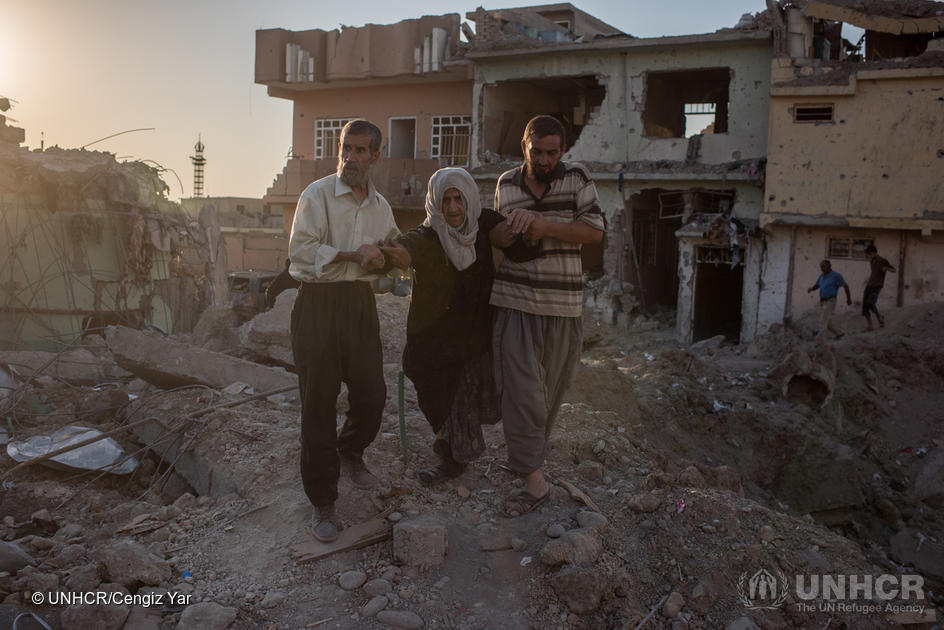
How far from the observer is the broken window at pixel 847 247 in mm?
15258

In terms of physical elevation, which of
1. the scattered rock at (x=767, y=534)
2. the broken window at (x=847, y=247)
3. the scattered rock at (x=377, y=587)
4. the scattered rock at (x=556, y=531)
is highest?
the broken window at (x=847, y=247)

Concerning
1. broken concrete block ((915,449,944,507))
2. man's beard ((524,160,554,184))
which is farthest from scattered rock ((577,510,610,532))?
broken concrete block ((915,449,944,507))

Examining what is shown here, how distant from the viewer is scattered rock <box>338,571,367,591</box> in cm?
330

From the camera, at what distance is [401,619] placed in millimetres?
3096

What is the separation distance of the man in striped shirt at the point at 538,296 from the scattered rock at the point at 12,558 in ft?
7.40

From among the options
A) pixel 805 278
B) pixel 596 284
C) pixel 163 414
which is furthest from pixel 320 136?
pixel 163 414

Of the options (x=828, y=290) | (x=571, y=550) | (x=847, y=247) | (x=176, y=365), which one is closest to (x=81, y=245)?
(x=176, y=365)

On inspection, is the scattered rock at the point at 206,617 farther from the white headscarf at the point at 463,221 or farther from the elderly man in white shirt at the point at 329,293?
the white headscarf at the point at 463,221

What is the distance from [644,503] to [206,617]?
210 cm

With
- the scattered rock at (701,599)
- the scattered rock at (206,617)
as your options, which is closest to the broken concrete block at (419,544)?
the scattered rock at (206,617)

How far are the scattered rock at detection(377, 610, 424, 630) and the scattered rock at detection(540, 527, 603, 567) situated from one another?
Answer: 0.63m

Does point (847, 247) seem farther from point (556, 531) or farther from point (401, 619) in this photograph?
point (401, 619)

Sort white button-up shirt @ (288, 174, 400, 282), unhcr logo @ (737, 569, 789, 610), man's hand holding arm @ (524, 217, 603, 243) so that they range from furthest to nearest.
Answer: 1. man's hand holding arm @ (524, 217, 603, 243)
2. white button-up shirt @ (288, 174, 400, 282)
3. unhcr logo @ (737, 569, 789, 610)

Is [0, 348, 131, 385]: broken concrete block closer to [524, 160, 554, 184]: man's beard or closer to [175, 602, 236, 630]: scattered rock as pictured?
[175, 602, 236, 630]: scattered rock
